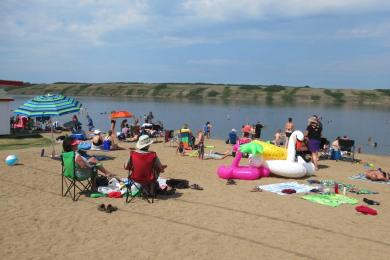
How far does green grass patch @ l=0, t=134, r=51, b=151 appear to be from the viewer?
50.0 feet

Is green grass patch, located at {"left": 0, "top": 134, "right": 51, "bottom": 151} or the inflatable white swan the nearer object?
the inflatable white swan

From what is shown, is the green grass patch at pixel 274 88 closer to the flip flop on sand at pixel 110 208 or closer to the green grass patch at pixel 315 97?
the green grass patch at pixel 315 97

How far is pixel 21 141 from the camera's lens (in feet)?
54.7

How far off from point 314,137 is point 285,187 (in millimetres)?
3564

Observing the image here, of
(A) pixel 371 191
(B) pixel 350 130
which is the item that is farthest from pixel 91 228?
(B) pixel 350 130

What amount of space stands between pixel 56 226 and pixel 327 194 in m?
5.64

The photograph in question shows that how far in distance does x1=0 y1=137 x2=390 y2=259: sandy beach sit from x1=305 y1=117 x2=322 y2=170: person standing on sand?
3.24m

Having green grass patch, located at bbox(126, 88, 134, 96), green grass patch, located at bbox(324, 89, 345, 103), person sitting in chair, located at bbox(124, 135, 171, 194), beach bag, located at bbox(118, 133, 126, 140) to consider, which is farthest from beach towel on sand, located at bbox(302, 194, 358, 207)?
green grass patch, located at bbox(126, 88, 134, 96)

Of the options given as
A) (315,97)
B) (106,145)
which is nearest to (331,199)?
(106,145)

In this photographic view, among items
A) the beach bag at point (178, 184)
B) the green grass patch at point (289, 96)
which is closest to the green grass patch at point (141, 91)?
the green grass patch at point (289, 96)

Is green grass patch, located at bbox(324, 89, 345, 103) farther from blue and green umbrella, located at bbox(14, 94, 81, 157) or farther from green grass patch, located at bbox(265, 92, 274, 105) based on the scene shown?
blue and green umbrella, located at bbox(14, 94, 81, 157)

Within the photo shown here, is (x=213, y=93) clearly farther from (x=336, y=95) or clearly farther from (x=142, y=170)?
(x=142, y=170)

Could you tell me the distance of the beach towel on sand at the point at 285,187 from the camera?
895cm

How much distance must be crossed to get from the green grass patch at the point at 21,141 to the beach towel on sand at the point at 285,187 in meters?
10.0
